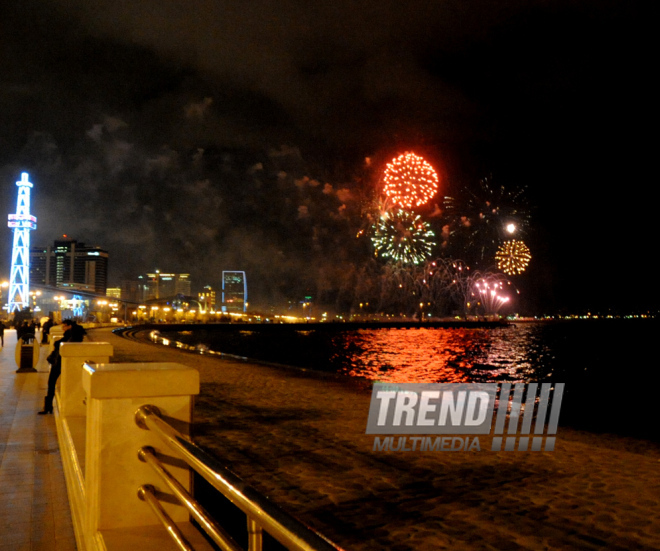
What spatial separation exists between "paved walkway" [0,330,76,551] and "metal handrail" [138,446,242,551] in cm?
149

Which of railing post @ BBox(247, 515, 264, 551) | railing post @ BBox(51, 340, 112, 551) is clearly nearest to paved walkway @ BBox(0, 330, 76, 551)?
railing post @ BBox(51, 340, 112, 551)

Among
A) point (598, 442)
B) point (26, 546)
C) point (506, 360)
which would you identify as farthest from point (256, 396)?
point (506, 360)

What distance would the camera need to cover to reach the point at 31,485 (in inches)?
214

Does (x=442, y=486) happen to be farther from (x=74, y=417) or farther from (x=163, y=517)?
(x=74, y=417)

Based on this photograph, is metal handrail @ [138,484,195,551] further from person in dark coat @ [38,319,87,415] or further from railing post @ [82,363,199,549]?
person in dark coat @ [38,319,87,415]

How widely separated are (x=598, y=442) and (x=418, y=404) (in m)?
4.39

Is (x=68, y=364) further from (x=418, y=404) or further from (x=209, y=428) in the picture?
(x=418, y=404)

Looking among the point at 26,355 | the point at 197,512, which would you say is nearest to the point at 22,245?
the point at 26,355

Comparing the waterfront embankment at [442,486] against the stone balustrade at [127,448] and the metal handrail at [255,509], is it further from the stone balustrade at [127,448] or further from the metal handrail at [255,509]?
the metal handrail at [255,509]

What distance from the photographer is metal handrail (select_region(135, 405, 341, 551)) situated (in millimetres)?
1500

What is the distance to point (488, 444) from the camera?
333 inches

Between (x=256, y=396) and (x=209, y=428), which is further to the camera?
(x=256, y=396)

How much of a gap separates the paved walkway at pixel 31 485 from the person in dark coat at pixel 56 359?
243 millimetres

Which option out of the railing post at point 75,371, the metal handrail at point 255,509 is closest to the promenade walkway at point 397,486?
the railing post at point 75,371
